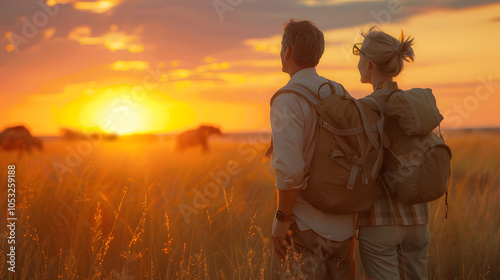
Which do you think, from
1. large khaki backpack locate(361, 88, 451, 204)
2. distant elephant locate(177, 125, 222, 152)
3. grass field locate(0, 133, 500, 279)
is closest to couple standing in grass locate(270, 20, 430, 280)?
large khaki backpack locate(361, 88, 451, 204)

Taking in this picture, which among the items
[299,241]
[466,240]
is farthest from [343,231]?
[466,240]

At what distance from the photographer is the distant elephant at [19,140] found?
1167cm

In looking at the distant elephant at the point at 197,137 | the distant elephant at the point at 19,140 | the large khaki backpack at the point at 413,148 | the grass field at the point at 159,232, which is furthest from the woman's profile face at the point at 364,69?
the distant elephant at the point at 197,137

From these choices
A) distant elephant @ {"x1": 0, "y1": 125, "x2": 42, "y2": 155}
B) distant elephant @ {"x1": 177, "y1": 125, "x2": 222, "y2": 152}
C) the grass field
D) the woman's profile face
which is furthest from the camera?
distant elephant @ {"x1": 177, "y1": 125, "x2": 222, "y2": 152}

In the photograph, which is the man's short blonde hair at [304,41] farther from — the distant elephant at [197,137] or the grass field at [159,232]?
the distant elephant at [197,137]

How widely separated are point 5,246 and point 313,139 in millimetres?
2688

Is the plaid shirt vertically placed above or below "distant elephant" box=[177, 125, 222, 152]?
below

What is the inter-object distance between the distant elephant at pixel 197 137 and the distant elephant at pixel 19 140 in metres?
5.47

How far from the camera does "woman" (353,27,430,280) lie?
7.61 ft

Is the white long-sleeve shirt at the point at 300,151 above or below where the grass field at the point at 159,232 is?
above

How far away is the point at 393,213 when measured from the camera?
7.63 feet

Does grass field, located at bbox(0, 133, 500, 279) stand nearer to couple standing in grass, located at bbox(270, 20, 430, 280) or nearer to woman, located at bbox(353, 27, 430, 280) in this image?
couple standing in grass, located at bbox(270, 20, 430, 280)

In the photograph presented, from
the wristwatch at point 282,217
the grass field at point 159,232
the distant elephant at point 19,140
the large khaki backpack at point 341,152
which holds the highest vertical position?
the distant elephant at point 19,140

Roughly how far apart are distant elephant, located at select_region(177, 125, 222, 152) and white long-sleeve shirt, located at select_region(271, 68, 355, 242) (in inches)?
559
